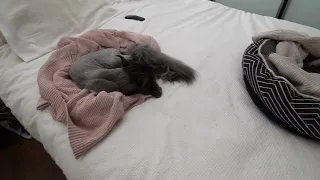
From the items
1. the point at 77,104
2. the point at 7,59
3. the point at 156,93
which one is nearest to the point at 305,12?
the point at 156,93

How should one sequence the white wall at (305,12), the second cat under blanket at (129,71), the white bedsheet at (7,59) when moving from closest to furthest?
the second cat under blanket at (129,71) → the white bedsheet at (7,59) → the white wall at (305,12)

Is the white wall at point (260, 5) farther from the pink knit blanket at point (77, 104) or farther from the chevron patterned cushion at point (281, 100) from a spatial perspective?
the pink knit blanket at point (77, 104)

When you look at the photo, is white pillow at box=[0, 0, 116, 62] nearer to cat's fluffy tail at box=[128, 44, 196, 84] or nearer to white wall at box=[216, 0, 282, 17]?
cat's fluffy tail at box=[128, 44, 196, 84]

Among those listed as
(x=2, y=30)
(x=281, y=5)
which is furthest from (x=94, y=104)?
(x=281, y=5)

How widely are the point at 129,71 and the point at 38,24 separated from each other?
66cm

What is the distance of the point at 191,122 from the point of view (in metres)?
0.83

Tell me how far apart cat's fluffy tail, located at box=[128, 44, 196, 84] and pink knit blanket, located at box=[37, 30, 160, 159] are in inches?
6.7

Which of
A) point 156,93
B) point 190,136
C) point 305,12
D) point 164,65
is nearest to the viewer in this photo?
point 190,136

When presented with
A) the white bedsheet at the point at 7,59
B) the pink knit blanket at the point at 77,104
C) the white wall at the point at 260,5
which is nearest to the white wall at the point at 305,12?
the white wall at the point at 260,5

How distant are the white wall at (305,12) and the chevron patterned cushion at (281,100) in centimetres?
141

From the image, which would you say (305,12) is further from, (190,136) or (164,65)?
(190,136)

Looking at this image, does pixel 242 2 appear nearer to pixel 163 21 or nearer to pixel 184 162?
pixel 163 21

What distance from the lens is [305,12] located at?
1990 mm

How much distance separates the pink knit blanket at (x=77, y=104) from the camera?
77 cm
